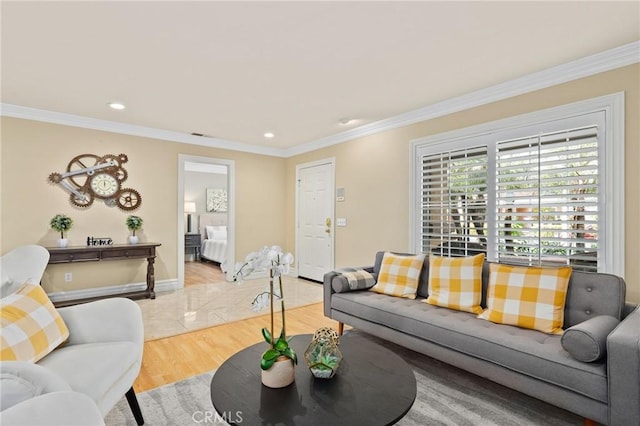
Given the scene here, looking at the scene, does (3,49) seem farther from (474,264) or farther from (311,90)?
(474,264)

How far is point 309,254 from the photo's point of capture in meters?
5.77

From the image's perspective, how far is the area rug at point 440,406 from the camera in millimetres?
1858

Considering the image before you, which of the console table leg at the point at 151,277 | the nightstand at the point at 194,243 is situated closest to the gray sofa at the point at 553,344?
the console table leg at the point at 151,277

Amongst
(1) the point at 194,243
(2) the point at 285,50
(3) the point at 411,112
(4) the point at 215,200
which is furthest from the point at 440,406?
(4) the point at 215,200

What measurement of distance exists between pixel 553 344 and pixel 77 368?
8.18 ft

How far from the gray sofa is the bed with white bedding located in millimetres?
4930

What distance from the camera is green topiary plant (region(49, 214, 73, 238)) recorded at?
4.00 metres

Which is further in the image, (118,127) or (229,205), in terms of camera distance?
(229,205)

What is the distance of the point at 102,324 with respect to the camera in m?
1.88

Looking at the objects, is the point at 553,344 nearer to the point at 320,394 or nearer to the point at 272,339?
the point at 320,394

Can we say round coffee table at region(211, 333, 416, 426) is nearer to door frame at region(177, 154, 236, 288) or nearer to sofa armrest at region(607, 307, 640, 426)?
sofa armrest at region(607, 307, 640, 426)

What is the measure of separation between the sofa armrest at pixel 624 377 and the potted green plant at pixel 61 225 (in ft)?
17.0

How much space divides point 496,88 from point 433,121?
758 millimetres

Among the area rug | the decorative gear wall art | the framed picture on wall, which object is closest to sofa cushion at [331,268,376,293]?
the area rug
